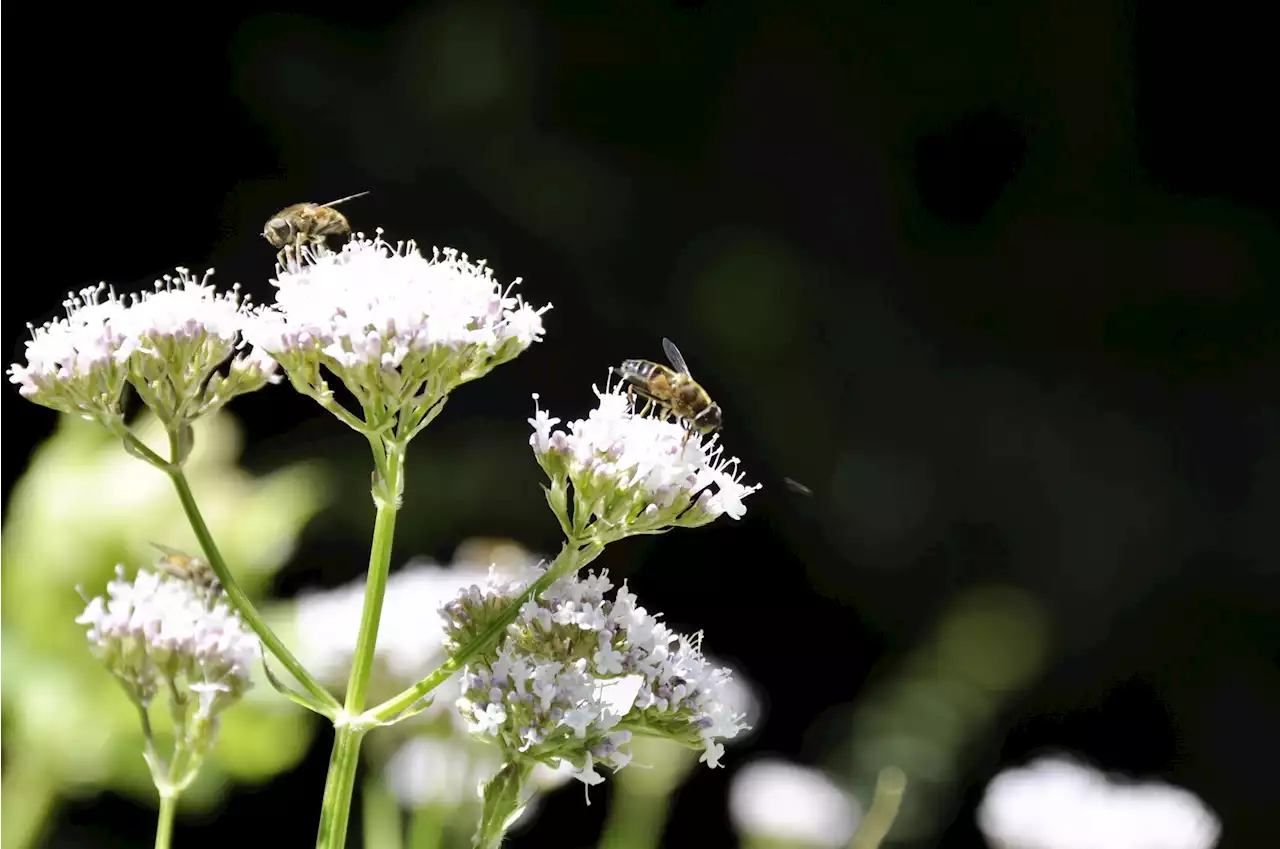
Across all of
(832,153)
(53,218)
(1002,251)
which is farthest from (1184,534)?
(53,218)

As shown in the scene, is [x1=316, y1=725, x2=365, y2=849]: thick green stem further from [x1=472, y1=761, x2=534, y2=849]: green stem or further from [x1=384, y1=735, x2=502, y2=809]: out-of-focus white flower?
[x1=384, y1=735, x2=502, y2=809]: out-of-focus white flower

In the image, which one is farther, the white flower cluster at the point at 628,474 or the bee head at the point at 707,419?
the bee head at the point at 707,419

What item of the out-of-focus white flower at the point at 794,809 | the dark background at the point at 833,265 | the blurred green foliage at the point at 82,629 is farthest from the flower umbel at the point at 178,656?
the dark background at the point at 833,265

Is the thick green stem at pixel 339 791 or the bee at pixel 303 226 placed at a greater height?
the bee at pixel 303 226

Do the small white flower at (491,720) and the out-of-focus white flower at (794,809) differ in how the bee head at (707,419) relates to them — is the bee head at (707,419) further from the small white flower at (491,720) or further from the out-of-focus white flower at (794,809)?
the out-of-focus white flower at (794,809)

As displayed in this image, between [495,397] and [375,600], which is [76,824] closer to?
[495,397]

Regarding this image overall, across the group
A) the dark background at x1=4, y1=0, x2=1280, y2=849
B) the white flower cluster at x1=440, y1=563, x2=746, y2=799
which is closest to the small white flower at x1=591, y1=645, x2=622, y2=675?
the white flower cluster at x1=440, y1=563, x2=746, y2=799
